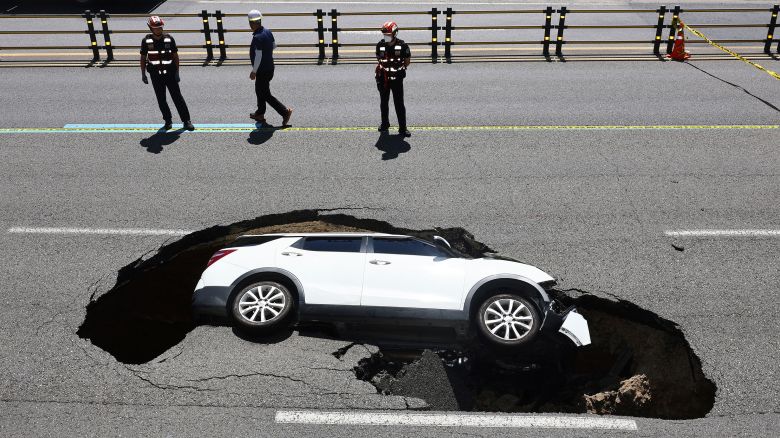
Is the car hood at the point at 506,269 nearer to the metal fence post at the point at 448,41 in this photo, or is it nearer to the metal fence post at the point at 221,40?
the metal fence post at the point at 448,41

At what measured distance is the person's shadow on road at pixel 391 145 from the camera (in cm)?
1203

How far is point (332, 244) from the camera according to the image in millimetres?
7719

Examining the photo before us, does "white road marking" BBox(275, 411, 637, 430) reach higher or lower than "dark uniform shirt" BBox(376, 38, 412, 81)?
lower

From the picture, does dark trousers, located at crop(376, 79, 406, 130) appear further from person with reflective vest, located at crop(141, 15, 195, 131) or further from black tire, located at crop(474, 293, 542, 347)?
black tire, located at crop(474, 293, 542, 347)

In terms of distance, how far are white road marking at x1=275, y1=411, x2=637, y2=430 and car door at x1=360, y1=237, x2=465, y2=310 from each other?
1.22 m

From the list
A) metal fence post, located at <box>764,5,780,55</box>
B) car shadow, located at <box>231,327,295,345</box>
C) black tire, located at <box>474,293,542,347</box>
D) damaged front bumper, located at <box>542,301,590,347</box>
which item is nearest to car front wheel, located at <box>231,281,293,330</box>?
car shadow, located at <box>231,327,295,345</box>

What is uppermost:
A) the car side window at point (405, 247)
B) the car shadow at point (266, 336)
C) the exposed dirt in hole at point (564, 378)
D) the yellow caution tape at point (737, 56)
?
the yellow caution tape at point (737, 56)

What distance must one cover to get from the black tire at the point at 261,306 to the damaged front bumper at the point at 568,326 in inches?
103

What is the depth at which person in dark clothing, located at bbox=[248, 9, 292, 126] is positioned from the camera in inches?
498

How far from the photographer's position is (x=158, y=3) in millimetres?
25266

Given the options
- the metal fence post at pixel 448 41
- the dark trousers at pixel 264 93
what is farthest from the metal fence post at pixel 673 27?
the dark trousers at pixel 264 93

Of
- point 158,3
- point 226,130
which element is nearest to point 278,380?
point 226,130

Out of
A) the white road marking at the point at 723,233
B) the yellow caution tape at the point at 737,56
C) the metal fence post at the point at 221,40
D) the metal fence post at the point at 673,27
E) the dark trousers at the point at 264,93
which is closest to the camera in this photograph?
the white road marking at the point at 723,233

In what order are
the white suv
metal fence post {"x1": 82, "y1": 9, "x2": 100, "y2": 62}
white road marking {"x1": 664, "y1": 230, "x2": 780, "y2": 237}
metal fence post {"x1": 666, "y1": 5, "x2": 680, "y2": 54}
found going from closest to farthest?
the white suv < white road marking {"x1": 664, "y1": 230, "x2": 780, "y2": 237} < metal fence post {"x1": 82, "y1": 9, "x2": 100, "y2": 62} < metal fence post {"x1": 666, "y1": 5, "x2": 680, "y2": 54}
